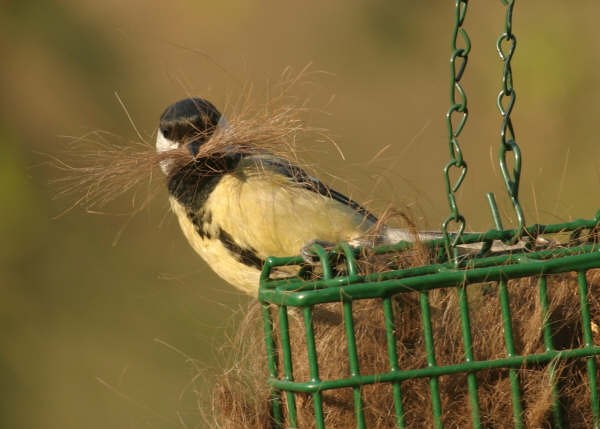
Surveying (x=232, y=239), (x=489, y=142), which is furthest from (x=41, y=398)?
(x=489, y=142)

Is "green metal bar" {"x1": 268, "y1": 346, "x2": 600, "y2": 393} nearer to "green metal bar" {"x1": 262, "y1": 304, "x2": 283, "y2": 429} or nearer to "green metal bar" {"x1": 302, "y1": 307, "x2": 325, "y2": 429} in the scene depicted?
"green metal bar" {"x1": 302, "y1": 307, "x2": 325, "y2": 429}

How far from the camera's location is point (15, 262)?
2256 mm

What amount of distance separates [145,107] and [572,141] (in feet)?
3.71

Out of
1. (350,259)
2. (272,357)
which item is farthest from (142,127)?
(350,259)

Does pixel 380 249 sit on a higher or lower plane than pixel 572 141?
lower

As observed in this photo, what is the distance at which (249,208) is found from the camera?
153 centimetres

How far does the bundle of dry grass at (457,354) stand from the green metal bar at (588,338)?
19 mm

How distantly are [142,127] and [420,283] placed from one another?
1334mm

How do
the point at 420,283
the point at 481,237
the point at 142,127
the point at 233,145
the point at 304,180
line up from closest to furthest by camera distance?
the point at 420,283, the point at 481,237, the point at 233,145, the point at 304,180, the point at 142,127

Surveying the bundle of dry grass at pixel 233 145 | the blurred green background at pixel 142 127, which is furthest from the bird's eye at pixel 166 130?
the blurred green background at pixel 142 127

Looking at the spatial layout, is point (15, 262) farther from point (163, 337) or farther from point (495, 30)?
point (495, 30)

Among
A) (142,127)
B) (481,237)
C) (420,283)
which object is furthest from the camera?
(142,127)

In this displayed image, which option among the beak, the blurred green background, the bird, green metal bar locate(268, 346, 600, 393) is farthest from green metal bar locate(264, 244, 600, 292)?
the blurred green background

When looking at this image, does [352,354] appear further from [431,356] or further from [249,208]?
[249,208]
